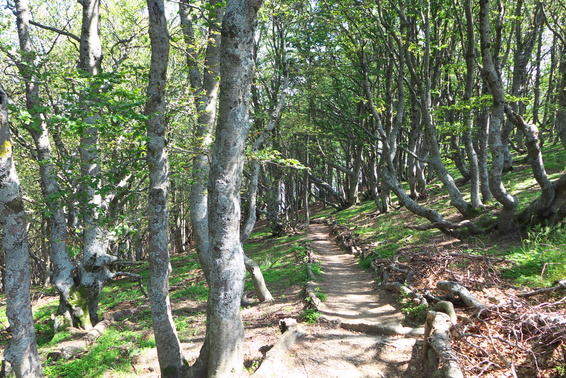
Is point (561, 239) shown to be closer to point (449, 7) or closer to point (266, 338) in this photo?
point (266, 338)

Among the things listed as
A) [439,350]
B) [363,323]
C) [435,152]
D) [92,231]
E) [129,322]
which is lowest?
[129,322]

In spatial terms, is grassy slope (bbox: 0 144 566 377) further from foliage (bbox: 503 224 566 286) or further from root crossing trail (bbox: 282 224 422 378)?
root crossing trail (bbox: 282 224 422 378)

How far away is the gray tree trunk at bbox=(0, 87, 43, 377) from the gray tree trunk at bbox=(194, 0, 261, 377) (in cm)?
270

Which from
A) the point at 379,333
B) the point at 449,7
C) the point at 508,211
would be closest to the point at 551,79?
the point at 449,7

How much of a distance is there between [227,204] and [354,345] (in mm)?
3213

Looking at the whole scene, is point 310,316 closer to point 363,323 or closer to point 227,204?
point 363,323

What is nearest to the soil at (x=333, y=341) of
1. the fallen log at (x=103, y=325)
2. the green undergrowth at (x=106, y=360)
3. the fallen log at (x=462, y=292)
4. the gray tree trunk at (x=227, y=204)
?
the green undergrowth at (x=106, y=360)

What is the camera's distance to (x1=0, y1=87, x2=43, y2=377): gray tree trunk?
4.80 meters

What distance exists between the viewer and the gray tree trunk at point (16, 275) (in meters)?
4.80

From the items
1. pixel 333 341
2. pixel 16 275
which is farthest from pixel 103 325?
pixel 333 341

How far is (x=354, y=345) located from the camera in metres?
5.61

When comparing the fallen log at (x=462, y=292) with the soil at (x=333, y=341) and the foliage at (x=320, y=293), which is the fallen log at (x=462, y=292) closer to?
the soil at (x=333, y=341)

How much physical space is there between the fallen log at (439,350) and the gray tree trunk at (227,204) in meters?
2.45

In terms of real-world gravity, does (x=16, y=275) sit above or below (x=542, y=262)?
above
